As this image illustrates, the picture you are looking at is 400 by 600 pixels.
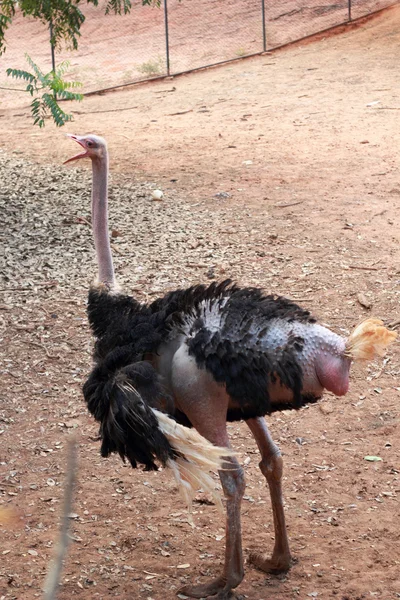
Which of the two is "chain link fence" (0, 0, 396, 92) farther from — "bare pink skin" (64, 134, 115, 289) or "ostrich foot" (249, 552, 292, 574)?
"ostrich foot" (249, 552, 292, 574)

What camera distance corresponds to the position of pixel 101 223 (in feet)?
14.2

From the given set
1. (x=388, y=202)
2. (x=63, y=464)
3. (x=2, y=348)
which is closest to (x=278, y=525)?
(x=63, y=464)

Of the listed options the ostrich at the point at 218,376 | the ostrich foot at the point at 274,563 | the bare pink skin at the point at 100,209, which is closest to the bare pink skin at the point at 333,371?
the ostrich at the point at 218,376

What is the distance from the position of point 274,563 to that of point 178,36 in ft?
58.5

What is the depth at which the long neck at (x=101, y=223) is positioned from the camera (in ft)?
13.6

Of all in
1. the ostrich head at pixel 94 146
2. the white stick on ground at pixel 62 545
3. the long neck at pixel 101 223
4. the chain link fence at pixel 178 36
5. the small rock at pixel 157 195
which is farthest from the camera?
the chain link fence at pixel 178 36

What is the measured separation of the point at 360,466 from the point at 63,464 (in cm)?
156

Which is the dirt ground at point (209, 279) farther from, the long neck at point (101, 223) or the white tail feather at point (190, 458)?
the long neck at point (101, 223)

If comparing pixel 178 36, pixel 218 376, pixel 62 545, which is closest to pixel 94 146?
pixel 218 376

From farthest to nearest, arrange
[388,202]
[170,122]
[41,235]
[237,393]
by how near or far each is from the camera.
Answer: [170,122] < [388,202] < [41,235] < [237,393]

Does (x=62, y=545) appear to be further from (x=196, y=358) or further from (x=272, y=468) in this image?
(x=272, y=468)

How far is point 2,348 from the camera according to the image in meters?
5.77

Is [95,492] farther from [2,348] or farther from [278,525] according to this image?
[2,348]

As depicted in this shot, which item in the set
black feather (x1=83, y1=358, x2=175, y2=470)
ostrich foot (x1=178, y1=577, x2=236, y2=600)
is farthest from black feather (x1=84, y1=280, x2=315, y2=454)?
ostrich foot (x1=178, y1=577, x2=236, y2=600)
